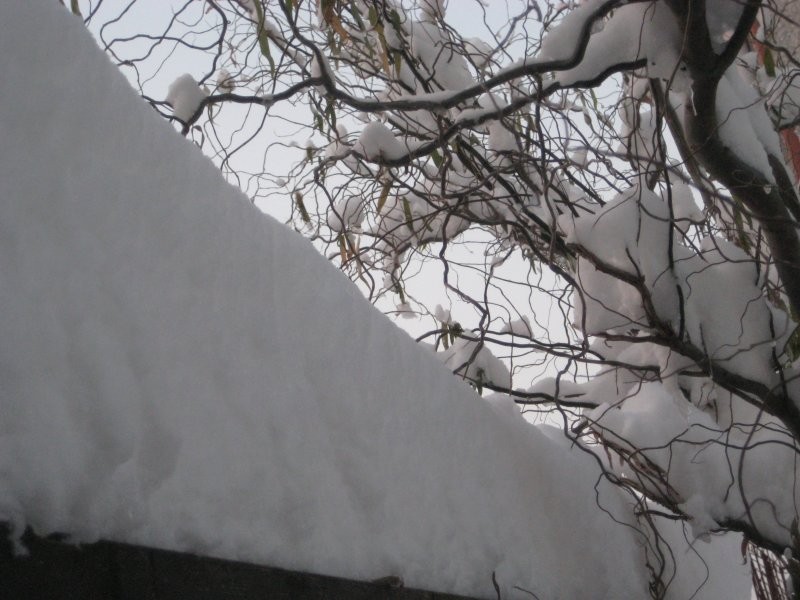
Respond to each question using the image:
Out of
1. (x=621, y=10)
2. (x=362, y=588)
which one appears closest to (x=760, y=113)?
(x=621, y=10)

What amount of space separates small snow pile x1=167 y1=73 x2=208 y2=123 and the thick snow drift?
116 cm

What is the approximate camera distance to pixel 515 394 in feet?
7.87

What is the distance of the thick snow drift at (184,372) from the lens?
0.71 meters

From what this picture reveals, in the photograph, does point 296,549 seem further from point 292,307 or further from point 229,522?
point 292,307

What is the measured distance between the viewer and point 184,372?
0.88 meters

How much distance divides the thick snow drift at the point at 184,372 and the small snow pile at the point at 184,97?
45.8 inches

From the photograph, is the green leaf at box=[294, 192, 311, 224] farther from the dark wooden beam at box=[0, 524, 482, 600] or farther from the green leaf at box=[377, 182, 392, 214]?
the dark wooden beam at box=[0, 524, 482, 600]

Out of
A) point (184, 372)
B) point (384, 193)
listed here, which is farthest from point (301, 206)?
point (184, 372)

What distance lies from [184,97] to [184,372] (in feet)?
5.34

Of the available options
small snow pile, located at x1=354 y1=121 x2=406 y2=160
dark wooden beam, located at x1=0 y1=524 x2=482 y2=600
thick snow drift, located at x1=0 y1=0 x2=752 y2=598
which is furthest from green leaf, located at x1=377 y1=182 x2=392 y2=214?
dark wooden beam, located at x1=0 y1=524 x2=482 y2=600

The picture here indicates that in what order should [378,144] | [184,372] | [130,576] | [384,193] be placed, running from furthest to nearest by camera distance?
[384,193], [378,144], [184,372], [130,576]

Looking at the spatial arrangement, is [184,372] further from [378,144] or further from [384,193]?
[384,193]

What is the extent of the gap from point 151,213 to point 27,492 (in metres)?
0.39

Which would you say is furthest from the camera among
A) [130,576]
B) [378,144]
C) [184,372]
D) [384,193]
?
[384,193]
